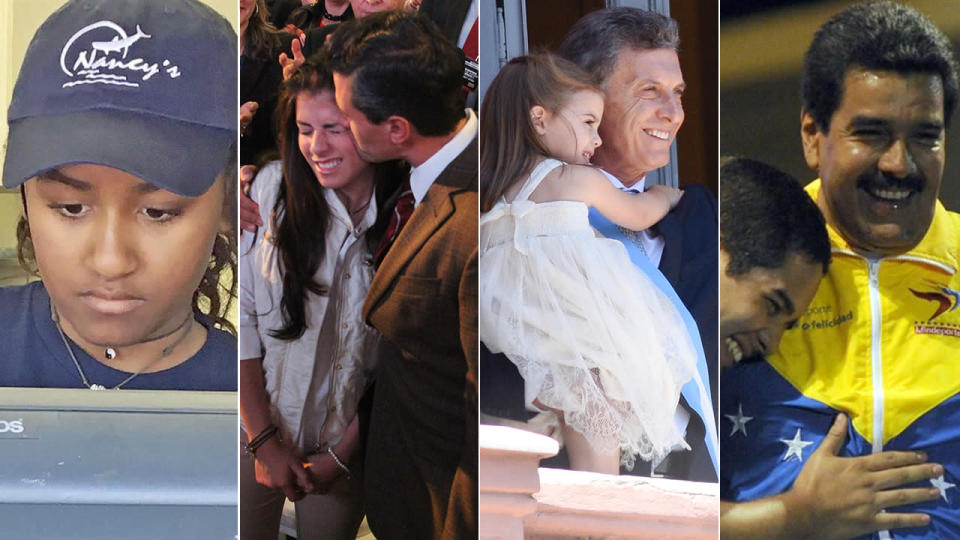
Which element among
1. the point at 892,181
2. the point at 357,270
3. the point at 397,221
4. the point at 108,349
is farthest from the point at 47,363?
the point at 892,181

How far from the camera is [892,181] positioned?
4410 mm

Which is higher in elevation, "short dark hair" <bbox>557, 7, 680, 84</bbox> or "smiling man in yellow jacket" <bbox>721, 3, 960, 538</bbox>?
"short dark hair" <bbox>557, 7, 680, 84</bbox>

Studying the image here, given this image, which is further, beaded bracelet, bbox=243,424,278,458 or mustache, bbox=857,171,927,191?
beaded bracelet, bbox=243,424,278,458

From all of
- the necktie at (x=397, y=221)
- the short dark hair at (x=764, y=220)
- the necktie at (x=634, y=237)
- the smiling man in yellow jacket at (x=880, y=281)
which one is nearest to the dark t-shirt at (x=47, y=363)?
the necktie at (x=397, y=221)

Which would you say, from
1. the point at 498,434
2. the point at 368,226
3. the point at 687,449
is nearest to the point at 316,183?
the point at 368,226

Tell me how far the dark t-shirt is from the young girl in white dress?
116 cm

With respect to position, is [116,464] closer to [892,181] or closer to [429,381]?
[429,381]

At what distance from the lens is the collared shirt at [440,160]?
14.8 feet

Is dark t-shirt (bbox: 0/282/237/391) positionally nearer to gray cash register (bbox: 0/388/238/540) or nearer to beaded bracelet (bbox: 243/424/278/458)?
gray cash register (bbox: 0/388/238/540)

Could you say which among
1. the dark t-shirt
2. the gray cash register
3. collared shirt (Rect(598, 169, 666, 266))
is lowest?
the gray cash register

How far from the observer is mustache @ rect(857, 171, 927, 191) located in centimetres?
441

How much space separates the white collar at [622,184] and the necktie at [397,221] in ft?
2.61

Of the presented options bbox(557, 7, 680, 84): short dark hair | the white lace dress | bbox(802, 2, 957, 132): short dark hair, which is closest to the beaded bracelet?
the white lace dress

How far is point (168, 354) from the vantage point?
4.46 m
